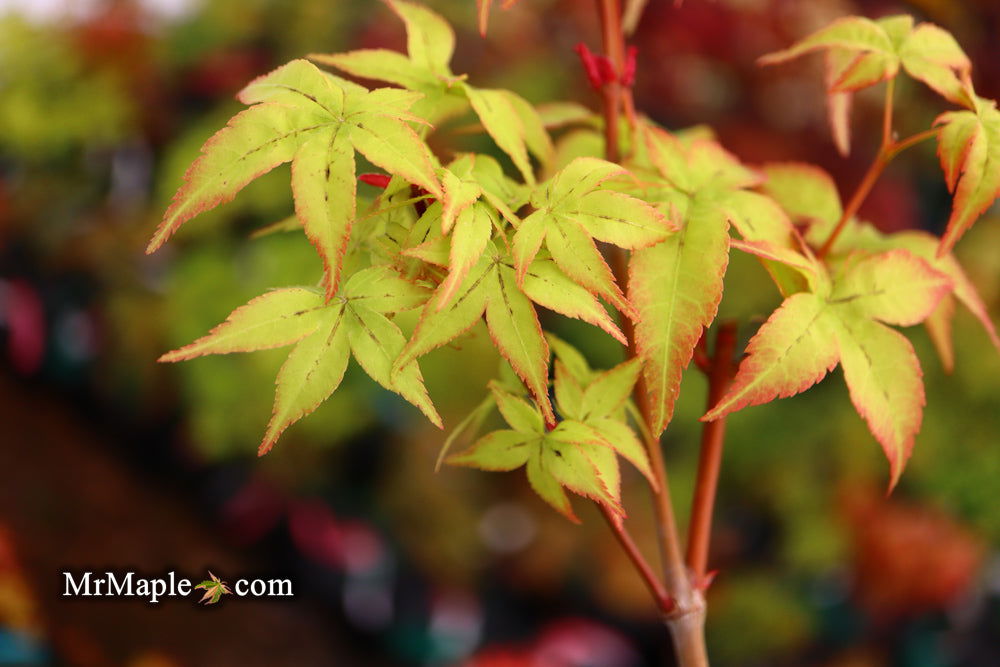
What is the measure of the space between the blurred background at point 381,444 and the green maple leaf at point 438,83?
120 cm

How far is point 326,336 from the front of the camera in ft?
1.32

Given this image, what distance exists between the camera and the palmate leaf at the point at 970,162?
16.5 inches

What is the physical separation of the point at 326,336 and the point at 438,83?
0.60ft

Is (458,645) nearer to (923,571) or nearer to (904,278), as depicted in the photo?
(923,571)

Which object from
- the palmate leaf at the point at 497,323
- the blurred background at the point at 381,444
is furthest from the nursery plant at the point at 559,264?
the blurred background at the point at 381,444

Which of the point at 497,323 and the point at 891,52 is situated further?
the point at 891,52

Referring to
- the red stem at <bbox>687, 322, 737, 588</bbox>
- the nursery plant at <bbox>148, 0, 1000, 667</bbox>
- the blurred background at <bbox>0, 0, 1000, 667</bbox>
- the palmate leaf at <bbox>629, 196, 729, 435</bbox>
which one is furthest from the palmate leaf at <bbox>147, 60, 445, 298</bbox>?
the blurred background at <bbox>0, 0, 1000, 667</bbox>

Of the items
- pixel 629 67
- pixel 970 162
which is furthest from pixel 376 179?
pixel 970 162

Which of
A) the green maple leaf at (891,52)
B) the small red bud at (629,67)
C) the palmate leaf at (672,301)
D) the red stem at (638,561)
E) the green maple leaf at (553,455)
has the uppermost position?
the small red bud at (629,67)

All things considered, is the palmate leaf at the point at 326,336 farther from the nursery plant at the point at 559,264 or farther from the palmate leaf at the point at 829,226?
the palmate leaf at the point at 829,226

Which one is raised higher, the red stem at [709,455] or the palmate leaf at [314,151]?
the palmate leaf at [314,151]

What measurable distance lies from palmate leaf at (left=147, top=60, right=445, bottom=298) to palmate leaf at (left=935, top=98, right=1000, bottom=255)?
0.85ft

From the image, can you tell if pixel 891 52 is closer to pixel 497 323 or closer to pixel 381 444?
pixel 497 323

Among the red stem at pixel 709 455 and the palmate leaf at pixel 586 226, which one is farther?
the red stem at pixel 709 455
